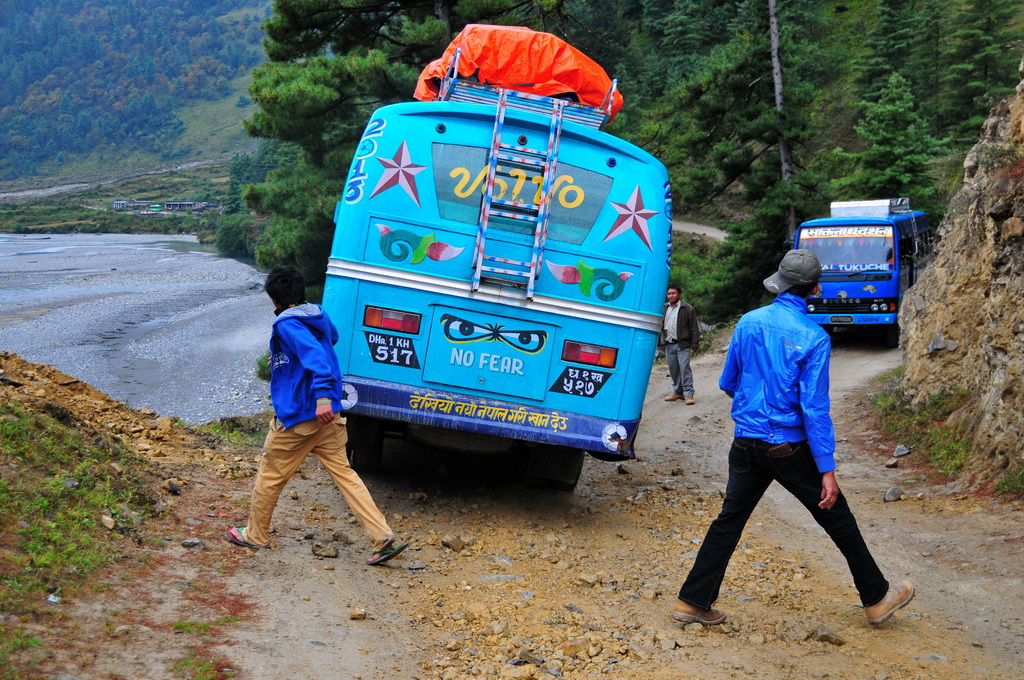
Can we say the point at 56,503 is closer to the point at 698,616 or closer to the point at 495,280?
the point at 495,280

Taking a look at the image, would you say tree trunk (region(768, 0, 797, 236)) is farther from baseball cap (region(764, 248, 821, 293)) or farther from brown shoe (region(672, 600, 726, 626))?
brown shoe (region(672, 600, 726, 626))

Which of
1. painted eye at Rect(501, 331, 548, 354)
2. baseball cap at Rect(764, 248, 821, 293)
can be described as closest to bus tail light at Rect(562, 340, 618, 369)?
painted eye at Rect(501, 331, 548, 354)

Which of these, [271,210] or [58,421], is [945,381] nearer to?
[58,421]

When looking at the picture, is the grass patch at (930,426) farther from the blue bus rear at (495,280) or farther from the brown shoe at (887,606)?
the brown shoe at (887,606)

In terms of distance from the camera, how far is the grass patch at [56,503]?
425 centimetres

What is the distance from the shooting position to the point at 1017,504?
671 cm

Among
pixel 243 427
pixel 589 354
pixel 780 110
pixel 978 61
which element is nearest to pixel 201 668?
pixel 589 354

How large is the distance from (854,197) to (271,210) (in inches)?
736

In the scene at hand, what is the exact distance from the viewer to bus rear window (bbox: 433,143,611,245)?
673 centimetres

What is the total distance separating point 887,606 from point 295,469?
3439mm

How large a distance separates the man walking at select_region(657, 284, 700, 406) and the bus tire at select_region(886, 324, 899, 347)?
650 centimetres

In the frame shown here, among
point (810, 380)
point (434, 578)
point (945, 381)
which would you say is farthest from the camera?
point (945, 381)

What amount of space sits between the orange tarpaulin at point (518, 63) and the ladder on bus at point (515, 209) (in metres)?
2.40

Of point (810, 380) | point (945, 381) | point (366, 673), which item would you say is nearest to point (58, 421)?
point (366, 673)
